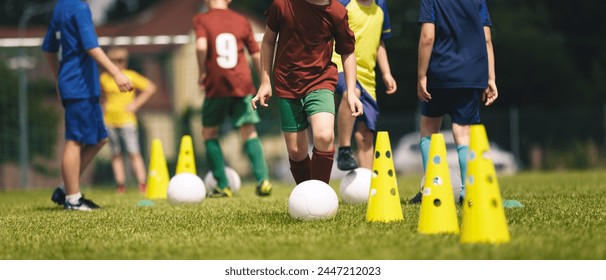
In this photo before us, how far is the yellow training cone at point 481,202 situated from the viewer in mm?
4352

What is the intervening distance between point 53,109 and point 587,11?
94.6 ft

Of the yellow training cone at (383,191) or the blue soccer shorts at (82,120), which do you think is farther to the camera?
the blue soccer shorts at (82,120)

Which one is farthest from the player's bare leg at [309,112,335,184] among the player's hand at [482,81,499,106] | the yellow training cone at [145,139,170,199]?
the yellow training cone at [145,139,170,199]

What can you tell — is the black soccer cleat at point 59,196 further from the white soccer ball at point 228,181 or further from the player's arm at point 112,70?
the white soccer ball at point 228,181

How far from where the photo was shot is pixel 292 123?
6484mm

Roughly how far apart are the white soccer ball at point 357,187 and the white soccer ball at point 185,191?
5.57 ft

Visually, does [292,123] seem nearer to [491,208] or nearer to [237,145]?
[491,208]

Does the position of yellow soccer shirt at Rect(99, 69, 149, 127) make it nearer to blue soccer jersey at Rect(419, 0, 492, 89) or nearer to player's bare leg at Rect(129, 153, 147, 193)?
player's bare leg at Rect(129, 153, 147, 193)

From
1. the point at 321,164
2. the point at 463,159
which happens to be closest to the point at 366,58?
the point at 463,159

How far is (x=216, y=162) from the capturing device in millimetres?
9438

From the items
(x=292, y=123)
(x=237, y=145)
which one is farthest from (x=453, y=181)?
(x=237, y=145)

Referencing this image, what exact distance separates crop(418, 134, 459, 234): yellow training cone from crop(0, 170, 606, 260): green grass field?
4.6 inches

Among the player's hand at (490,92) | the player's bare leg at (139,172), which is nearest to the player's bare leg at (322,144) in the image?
the player's hand at (490,92)

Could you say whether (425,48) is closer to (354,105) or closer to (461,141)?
(461,141)
